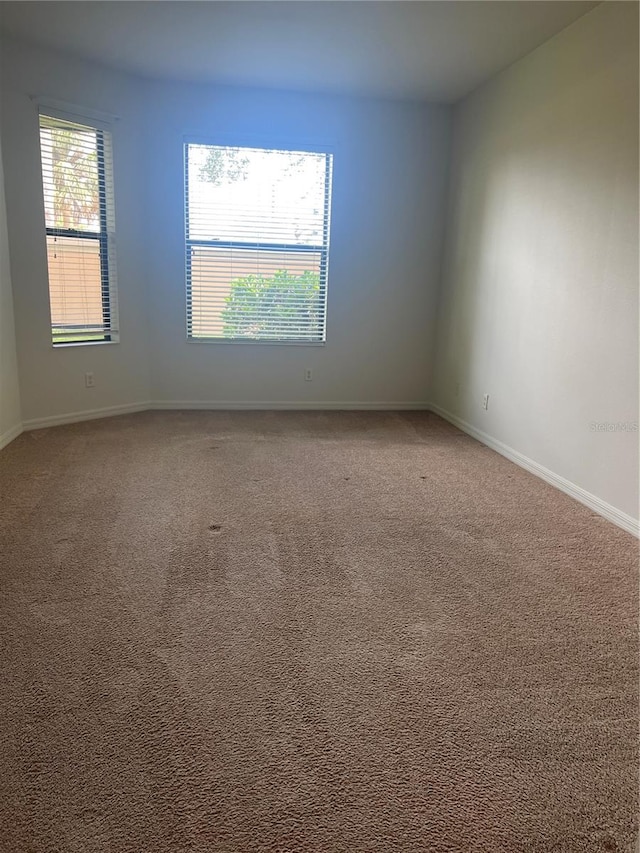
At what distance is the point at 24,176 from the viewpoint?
4176 millimetres

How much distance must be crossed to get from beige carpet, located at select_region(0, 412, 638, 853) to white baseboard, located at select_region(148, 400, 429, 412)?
1867 mm

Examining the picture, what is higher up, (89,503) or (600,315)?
(600,315)

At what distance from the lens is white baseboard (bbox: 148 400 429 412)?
212 inches

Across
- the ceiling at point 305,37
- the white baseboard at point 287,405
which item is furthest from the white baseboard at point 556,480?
the ceiling at point 305,37

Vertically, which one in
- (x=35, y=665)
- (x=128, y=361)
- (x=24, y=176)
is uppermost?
(x=24, y=176)

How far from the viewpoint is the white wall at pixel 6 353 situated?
13.3 ft

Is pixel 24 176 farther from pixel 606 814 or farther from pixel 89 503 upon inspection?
pixel 606 814

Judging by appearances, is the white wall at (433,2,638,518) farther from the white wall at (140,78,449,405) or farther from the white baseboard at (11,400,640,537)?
the white wall at (140,78,449,405)

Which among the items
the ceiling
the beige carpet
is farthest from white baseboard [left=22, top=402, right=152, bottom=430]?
the ceiling

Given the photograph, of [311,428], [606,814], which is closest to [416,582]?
[606,814]

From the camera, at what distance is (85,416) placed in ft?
16.1

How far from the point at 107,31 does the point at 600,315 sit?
3.53 metres

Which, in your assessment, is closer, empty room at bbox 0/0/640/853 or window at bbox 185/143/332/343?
empty room at bbox 0/0/640/853

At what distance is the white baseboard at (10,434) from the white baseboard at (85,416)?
0.09 m
